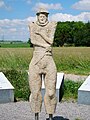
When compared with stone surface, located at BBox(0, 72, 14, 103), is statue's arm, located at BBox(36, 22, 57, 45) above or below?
above

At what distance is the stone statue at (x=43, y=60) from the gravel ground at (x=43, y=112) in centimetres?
152

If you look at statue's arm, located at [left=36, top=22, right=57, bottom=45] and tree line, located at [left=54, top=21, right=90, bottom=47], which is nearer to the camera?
statue's arm, located at [left=36, top=22, right=57, bottom=45]

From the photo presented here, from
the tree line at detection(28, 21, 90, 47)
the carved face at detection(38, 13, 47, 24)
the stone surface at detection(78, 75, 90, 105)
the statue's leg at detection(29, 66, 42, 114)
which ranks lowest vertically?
the tree line at detection(28, 21, 90, 47)

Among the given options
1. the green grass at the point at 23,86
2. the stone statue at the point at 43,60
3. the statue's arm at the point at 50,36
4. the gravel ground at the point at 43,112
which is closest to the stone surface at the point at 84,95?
the gravel ground at the point at 43,112

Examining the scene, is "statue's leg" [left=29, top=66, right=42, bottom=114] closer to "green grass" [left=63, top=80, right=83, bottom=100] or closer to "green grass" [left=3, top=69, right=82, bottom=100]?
"green grass" [left=3, top=69, right=82, bottom=100]

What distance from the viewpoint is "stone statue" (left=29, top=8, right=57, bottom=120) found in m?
6.05

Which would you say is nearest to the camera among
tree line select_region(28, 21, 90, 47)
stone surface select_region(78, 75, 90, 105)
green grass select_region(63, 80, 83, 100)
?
stone surface select_region(78, 75, 90, 105)

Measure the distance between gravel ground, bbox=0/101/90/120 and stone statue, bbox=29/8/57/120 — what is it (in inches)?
59.9

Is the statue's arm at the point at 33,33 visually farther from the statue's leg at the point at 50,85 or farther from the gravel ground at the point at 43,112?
the gravel ground at the point at 43,112

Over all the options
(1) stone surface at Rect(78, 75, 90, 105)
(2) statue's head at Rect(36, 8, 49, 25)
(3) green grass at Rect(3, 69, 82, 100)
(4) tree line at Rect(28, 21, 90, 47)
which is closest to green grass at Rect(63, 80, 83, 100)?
(3) green grass at Rect(3, 69, 82, 100)

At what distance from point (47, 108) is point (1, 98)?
326cm

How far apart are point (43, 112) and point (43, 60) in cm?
249

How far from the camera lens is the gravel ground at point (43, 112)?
761 centimetres

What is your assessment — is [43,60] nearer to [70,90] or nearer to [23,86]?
[23,86]
